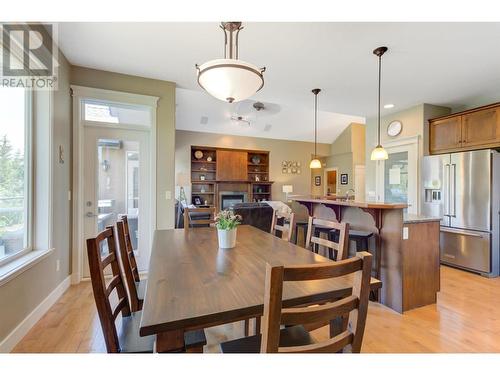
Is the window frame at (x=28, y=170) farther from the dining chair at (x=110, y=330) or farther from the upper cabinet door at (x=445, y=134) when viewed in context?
the upper cabinet door at (x=445, y=134)

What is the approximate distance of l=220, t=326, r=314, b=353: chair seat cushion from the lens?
3.68 ft

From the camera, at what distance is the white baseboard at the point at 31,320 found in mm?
1810

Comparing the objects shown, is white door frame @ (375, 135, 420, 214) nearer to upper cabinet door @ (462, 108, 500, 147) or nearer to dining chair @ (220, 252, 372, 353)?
upper cabinet door @ (462, 108, 500, 147)

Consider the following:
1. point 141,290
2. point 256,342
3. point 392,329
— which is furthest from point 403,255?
point 141,290

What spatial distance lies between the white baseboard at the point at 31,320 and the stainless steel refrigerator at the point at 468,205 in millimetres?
5351

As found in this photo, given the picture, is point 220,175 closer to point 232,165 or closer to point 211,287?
point 232,165

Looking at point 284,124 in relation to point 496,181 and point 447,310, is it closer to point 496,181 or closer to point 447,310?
point 496,181

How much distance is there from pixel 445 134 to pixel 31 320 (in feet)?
19.5

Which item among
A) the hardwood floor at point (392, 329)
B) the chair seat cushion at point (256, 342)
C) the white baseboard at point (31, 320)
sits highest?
the chair seat cushion at point (256, 342)

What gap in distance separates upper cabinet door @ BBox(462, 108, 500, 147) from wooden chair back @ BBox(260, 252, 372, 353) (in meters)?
4.25

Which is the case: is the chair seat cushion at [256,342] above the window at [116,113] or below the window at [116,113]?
Answer: below

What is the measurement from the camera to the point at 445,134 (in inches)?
163

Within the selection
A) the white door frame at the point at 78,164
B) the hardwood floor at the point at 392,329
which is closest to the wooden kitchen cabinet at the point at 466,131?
the hardwood floor at the point at 392,329
